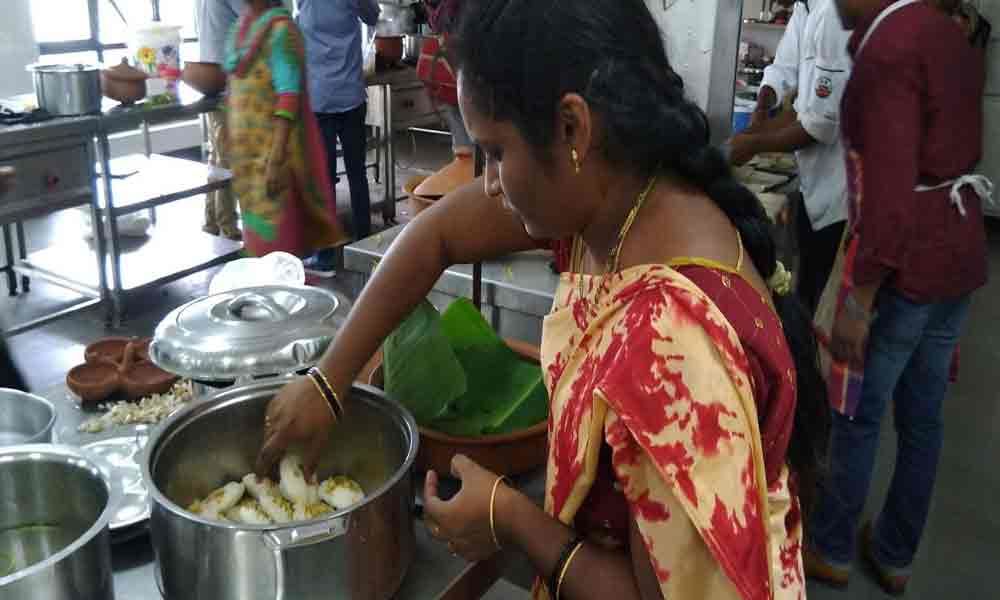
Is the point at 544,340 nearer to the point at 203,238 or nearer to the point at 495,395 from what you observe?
the point at 495,395

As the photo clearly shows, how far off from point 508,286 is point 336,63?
2.72m

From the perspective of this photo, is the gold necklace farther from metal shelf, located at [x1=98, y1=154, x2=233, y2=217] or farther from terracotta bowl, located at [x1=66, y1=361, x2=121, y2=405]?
metal shelf, located at [x1=98, y1=154, x2=233, y2=217]

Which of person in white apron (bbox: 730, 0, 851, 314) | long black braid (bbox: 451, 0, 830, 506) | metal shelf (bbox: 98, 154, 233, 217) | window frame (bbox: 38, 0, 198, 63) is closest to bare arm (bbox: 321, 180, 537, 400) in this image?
long black braid (bbox: 451, 0, 830, 506)

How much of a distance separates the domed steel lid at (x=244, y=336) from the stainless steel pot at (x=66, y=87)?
233 centimetres

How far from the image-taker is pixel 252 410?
Answer: 3.31 ft

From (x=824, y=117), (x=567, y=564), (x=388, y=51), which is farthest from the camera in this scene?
(x=388, y=51)

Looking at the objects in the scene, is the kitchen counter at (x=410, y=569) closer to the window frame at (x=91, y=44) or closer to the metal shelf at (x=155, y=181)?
the metal shelf at (x=155, y=181)

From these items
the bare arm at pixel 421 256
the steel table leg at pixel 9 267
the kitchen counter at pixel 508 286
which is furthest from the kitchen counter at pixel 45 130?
the bare arm at pixel 421 256

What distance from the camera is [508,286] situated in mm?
1727

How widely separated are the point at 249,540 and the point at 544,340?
36cm

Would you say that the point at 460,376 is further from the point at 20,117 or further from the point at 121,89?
the point at 121,89

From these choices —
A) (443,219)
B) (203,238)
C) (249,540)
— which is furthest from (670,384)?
(203,238)

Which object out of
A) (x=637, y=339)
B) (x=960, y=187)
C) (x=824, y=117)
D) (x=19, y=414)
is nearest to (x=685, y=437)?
(x=637, y=339)

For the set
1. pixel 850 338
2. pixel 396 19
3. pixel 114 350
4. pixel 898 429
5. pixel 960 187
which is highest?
pixel 396 19
